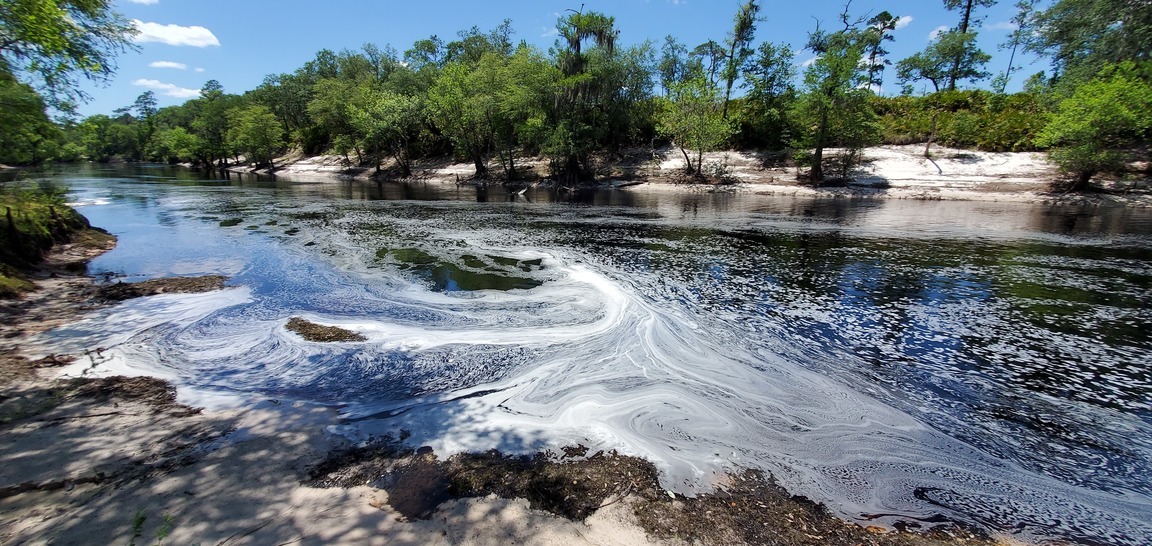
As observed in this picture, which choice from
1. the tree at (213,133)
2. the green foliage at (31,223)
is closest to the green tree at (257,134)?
the tree at (213,133)

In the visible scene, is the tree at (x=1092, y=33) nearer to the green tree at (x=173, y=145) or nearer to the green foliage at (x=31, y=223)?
the green foliage at (x=31, y=223)

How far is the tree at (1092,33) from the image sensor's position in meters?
32.7

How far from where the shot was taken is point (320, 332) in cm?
895

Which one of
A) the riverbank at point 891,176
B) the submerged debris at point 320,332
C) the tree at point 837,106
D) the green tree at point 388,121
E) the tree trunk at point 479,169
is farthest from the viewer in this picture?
the green tree at point 388,121

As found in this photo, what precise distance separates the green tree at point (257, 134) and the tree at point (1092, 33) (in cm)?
9213

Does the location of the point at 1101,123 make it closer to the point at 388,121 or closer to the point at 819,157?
the point at 819,157

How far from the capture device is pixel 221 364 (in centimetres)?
761

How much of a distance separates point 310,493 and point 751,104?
5384cm

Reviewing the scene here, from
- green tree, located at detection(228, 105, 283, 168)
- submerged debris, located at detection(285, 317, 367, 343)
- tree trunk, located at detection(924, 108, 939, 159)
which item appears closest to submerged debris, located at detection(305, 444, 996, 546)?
submerged debris, located at detection(285, 317, 367, 343)

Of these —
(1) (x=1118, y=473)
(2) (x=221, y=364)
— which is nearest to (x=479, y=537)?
(2) (x=221, y=364)

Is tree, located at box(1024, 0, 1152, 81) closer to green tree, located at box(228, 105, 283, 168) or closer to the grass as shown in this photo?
the grass

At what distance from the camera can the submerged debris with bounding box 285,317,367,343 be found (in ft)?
28.5

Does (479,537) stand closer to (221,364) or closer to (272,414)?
(272,414)

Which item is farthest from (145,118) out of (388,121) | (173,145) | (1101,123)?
(1101,123)
